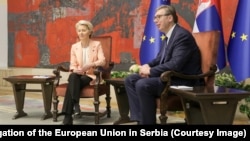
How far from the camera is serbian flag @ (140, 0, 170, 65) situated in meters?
4.80

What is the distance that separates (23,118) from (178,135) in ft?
8.53

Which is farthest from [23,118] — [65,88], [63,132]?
[63,132]

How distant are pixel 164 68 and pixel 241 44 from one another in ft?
4.52

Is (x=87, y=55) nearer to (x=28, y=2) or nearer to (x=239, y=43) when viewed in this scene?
(x=239, y=43)

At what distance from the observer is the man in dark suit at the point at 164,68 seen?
3.19 m

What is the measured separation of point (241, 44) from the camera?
4.13 meters

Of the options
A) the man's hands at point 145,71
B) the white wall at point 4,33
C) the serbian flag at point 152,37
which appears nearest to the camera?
the man's hands at point 145,71

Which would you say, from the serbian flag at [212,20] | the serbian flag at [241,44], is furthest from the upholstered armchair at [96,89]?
the serbian flag at [241,44]

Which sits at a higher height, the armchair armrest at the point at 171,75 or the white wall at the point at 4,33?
the white wall at the point at 4,33

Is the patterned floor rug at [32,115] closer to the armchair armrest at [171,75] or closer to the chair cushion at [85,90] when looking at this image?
the chair cushion at [85,90]

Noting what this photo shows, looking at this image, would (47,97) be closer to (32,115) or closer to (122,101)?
(32,115)

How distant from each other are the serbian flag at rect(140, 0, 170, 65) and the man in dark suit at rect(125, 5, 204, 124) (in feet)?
4.20

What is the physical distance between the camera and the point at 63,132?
2.53m

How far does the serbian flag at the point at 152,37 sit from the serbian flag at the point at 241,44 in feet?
3.29
